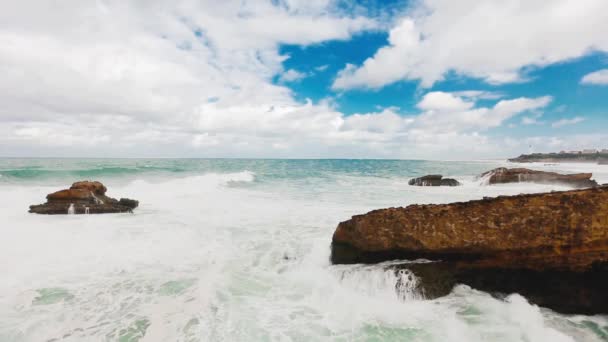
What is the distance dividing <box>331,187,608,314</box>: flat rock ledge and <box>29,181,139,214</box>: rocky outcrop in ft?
40.8

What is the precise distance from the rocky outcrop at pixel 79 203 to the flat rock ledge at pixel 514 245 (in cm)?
1242

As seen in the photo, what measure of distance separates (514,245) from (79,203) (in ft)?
49.9

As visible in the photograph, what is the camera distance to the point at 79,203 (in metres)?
12.8

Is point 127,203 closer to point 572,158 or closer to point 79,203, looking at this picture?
point 79,203

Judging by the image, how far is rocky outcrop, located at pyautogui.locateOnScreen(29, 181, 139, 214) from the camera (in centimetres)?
1259

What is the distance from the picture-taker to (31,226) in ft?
34.8

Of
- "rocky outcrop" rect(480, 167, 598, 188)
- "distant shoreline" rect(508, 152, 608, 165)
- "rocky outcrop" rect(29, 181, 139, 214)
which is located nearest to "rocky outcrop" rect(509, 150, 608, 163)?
"distant shoreline" rect(508, 152, 608, 165)

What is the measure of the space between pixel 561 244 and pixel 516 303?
Answer: 1.10 metres

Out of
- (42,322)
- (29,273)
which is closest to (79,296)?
(42,322)

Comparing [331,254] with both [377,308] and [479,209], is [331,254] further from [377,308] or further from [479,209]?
[479,209]

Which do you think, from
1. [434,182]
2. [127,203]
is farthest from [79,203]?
[434,182]

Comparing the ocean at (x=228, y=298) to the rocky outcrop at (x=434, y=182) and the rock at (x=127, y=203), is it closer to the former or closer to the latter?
the rock at (x=127, y=203)

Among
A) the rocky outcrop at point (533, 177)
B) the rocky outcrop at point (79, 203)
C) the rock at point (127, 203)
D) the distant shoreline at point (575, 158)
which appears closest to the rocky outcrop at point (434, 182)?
the rocky outcrop at point (533, 177)

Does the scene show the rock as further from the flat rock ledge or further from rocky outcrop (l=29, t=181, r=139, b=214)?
the flat rock ledge
